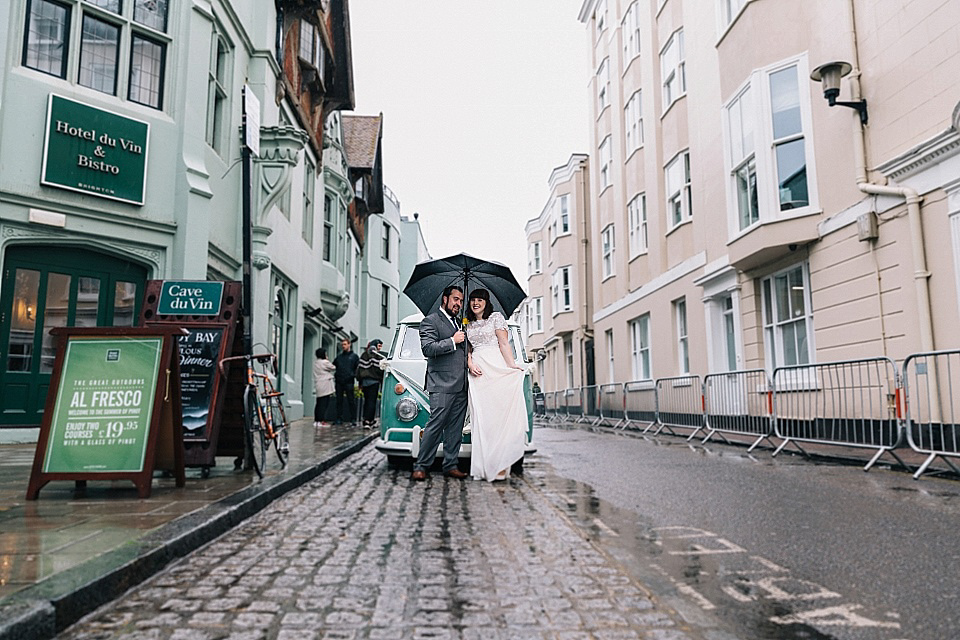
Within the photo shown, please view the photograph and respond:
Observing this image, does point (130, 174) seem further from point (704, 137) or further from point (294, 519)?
point (704, 137)

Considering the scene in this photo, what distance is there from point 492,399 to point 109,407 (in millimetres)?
3479

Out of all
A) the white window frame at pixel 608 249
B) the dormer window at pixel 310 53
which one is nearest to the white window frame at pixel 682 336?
the white window frame at pixel 608 249

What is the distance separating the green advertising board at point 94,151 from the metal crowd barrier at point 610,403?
13.0 meters

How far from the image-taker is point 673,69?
1953 cm

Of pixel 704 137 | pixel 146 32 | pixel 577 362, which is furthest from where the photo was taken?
pixel 577 362

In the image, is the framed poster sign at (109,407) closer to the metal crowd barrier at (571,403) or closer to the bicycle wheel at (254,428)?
the bicycle wheel at (254,428)

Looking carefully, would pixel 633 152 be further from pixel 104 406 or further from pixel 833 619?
pixel 833 619

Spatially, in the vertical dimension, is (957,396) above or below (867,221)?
below

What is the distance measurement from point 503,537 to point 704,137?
14468 millimetres

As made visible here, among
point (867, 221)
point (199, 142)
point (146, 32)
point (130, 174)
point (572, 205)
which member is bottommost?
point (867, 221)

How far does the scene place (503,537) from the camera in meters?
4.47

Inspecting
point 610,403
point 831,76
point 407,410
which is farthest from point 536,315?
point 407,410

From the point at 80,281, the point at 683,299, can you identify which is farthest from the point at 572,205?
the point at 80,281

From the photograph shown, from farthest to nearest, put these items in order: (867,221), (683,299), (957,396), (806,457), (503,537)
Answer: (683,299)
(867,221)
(806,457)
(957,396)
(503,537)
